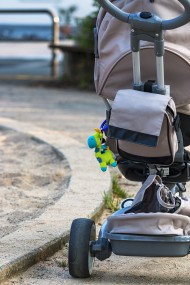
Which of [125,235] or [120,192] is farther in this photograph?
[120,192]

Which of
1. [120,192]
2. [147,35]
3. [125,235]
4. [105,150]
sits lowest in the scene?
[120,192]

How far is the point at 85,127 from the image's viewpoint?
8930mm

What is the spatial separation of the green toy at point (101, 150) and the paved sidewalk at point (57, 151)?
606 mm

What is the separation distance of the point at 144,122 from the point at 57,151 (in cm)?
338

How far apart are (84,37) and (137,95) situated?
903cm

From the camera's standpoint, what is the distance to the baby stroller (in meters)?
4.00

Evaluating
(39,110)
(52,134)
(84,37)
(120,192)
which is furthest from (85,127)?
(84,37)

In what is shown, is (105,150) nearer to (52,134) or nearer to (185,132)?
(185,132)

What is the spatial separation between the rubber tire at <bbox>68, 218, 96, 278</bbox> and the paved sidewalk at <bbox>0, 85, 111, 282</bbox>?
0.32m

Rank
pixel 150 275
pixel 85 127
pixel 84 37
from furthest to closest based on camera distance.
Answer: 1. pixel 84 37
2. pixel 85 127
3. pixel 150 275

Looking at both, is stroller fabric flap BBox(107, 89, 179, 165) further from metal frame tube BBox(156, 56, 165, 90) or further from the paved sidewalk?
the paved sidewalk

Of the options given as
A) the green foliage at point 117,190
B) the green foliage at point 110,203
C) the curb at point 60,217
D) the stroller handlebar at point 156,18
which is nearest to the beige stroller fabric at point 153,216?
the curb at point 60,217

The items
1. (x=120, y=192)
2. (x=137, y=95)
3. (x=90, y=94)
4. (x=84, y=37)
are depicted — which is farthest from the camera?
(x=84, y=37)

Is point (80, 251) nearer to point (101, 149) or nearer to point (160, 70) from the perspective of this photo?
point (101, 149)
